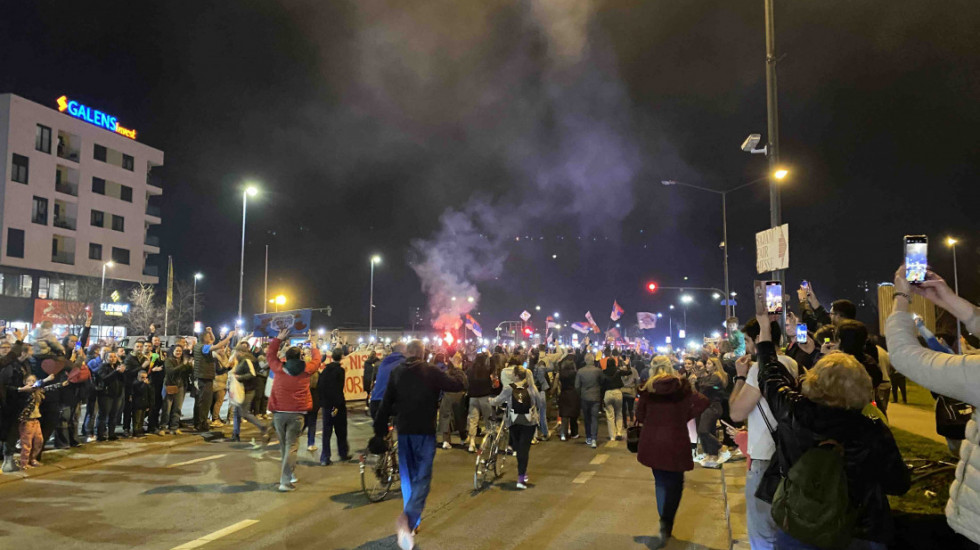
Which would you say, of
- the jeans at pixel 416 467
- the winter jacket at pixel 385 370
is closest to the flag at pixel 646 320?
the winter jacket at pixel 385 370

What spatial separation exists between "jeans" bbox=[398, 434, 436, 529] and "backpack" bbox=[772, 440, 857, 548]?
4.05 m

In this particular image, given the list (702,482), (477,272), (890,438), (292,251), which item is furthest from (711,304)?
(890,438)

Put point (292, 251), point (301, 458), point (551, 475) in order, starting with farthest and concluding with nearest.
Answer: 1. point (292, 251)
2. point (301, 458)
3. point (551, 475)

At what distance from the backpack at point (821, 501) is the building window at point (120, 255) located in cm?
6179

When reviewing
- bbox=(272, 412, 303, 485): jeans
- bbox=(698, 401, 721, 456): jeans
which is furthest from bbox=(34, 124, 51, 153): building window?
bbox=(698, 401, 721, 456): jeans

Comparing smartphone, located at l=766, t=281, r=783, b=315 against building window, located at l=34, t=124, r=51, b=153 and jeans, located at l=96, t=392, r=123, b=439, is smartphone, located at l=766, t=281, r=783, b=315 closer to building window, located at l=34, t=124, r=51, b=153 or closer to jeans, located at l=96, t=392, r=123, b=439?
jeans, located at l=96, t=392, r=123, b=439

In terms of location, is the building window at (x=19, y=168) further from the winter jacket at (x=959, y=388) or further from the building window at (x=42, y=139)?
the winter jacket at (x=959, y=388)

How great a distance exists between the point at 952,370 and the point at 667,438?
3579mm

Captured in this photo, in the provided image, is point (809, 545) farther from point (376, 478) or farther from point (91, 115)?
point (91, 115)

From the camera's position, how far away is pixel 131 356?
13.5 m

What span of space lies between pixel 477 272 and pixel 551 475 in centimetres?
4813

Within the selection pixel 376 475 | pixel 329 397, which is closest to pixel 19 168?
pixel 329 397

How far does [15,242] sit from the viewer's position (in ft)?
154

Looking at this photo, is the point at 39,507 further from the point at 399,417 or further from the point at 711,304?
the point at 711,304
